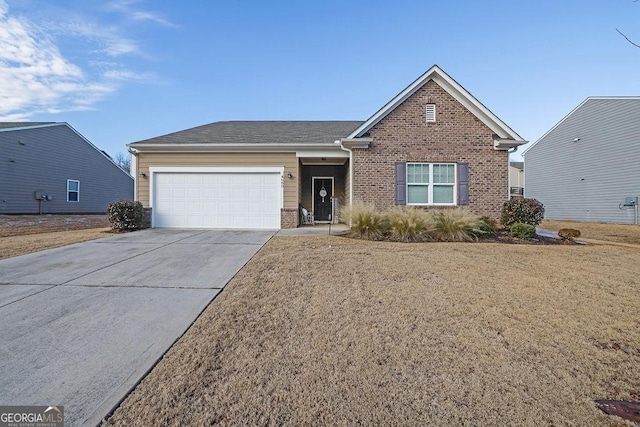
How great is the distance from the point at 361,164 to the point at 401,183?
64.1 inches

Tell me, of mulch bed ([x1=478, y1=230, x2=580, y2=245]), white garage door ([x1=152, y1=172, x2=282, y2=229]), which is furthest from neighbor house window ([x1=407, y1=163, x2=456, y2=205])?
white garage door ([x1=152, y1=172, x2=282, y2=229])

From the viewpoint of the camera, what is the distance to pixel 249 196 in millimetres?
12094

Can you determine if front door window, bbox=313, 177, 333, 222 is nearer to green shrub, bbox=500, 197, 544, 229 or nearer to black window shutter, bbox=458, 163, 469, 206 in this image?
black window shutter, bbox=458, 163, 469, 206

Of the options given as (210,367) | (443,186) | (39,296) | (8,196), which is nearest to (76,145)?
(8,196)

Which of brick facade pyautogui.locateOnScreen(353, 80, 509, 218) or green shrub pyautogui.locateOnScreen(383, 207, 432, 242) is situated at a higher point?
brick facade pyautogui.locateOnScreen(353, 80, 509, 218)

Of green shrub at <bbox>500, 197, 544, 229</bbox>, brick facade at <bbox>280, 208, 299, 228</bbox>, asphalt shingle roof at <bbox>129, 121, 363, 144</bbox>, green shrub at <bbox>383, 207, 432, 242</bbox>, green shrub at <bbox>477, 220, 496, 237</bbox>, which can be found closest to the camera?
green shrub at <bbox>383, 207, 432, 242</bbox>

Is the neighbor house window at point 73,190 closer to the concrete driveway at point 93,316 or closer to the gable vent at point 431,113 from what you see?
the concrete driveway at point 93,316

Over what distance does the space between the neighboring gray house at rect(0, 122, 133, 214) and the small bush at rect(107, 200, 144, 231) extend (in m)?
12.1

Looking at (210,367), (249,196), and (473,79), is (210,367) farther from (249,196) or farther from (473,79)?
(473,79)

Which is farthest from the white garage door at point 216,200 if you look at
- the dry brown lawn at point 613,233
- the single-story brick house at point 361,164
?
the dry brown lawn at point 613,233

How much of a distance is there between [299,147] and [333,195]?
393 cm

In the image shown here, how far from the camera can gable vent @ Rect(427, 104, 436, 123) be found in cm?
1138

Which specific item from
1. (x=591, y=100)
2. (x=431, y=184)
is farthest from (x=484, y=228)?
(x=591, y=100)

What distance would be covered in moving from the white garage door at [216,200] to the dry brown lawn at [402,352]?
7.01m
